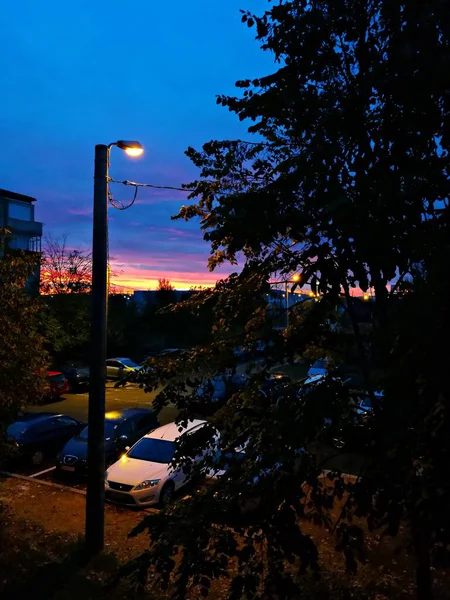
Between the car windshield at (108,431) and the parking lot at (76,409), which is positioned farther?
the car windshield at (108,431)

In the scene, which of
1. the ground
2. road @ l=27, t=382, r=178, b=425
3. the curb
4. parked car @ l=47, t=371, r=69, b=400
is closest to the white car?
the ground

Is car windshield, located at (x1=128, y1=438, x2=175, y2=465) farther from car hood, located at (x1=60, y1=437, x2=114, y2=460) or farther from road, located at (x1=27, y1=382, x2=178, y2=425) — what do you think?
road, located at (x1=27, y1=382, x2=178, y2=425)

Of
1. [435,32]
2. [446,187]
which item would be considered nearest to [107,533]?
[446,187]

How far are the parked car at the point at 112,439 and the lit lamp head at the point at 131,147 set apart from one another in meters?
6.12

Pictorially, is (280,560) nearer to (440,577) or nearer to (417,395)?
(417,395)

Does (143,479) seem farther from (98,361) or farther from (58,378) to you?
(58,378)

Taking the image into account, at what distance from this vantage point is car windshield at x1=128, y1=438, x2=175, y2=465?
1095cm

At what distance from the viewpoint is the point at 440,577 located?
257 inches

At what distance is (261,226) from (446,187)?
3.67 ft

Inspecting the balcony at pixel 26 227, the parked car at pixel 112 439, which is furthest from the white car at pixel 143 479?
the balcony at pixel 26 227

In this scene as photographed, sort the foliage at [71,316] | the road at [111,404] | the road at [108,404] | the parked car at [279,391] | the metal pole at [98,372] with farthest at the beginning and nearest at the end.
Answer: the foliage at [71,316], the road at [108,404], the road at [111,404], the metal pole at [98,372], the parked car at [279,391]

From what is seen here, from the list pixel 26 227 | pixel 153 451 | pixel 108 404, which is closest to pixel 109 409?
pixel 108 404

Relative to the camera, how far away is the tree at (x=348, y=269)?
2.24 m

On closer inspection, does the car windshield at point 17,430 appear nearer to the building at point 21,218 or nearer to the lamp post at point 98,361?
the lamp post at point 98,361
